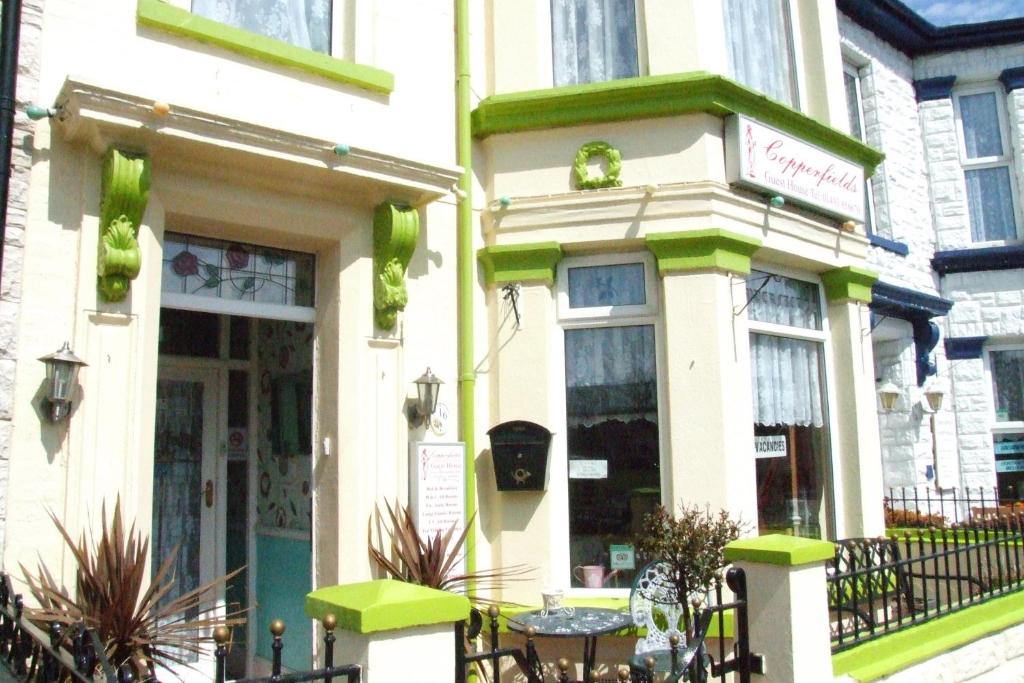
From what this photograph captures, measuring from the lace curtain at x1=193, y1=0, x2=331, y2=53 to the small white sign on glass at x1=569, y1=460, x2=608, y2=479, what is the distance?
3.37m

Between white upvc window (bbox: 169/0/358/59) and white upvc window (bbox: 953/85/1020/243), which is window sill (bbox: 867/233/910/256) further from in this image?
white upvc window (bbox: 169/0/358/59)

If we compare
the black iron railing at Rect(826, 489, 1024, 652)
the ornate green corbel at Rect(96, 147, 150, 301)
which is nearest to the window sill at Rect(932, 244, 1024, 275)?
the black iron railing at Rect(826, 489, 1024, 652)

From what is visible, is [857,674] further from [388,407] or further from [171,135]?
[171,135]

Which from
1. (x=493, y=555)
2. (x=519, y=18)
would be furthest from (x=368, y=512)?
(x=519, y=18)

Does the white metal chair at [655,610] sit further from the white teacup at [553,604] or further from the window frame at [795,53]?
the window frame at [795,53]

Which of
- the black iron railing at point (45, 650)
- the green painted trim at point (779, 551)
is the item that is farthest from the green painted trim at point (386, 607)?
the green painted trim at point (779, 551)

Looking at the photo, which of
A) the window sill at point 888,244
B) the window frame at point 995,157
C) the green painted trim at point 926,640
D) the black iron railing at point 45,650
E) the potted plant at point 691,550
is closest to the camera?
the black iron railing at point 45,650

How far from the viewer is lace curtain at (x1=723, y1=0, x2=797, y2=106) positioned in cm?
724

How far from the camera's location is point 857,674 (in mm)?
4883

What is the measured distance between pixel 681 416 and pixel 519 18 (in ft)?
10.9

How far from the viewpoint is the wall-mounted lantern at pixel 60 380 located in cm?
441

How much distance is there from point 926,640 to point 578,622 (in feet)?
7.21

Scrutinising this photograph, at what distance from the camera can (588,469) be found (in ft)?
21.1

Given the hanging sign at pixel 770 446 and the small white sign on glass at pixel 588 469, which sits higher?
the hanging sign at pixel 770 446
